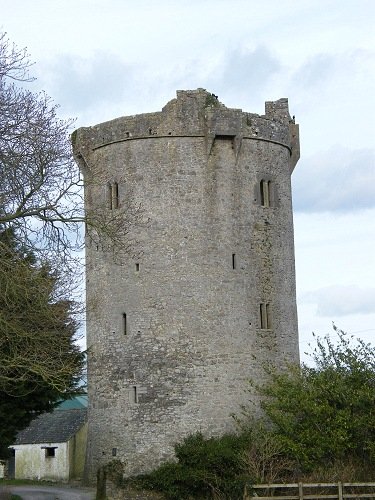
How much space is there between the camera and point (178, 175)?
3197 centimetres

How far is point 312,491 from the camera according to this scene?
24.2 m

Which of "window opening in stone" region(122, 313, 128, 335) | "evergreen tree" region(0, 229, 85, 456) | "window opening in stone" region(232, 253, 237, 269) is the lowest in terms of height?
"evergreen tree" region(0, 229, 85, 456)

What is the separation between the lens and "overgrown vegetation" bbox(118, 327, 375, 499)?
82.8 ft

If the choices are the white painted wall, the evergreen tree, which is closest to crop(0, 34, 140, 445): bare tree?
the evergreen tree

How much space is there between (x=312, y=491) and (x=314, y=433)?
Answer: 1.78 meters

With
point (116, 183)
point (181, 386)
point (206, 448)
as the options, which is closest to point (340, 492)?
point (206, 448)

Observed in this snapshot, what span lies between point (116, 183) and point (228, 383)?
292 inches

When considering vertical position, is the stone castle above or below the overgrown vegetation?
above

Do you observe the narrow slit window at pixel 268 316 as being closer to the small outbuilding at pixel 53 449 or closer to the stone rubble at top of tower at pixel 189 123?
the stone rubble at top of tower at pixel 189 123

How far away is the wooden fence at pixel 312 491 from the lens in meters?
23.6

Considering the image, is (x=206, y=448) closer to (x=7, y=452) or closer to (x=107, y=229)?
(x=7, y=452)

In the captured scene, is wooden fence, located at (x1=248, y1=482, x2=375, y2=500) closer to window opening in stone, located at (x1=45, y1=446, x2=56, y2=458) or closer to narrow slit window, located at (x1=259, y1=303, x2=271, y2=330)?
narrow slit window, located at (x1=259, y1=303, x2=271, y2=330)

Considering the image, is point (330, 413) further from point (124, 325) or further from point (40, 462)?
point (40, 462)

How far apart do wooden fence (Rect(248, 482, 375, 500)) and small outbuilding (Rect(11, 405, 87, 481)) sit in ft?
64.8
